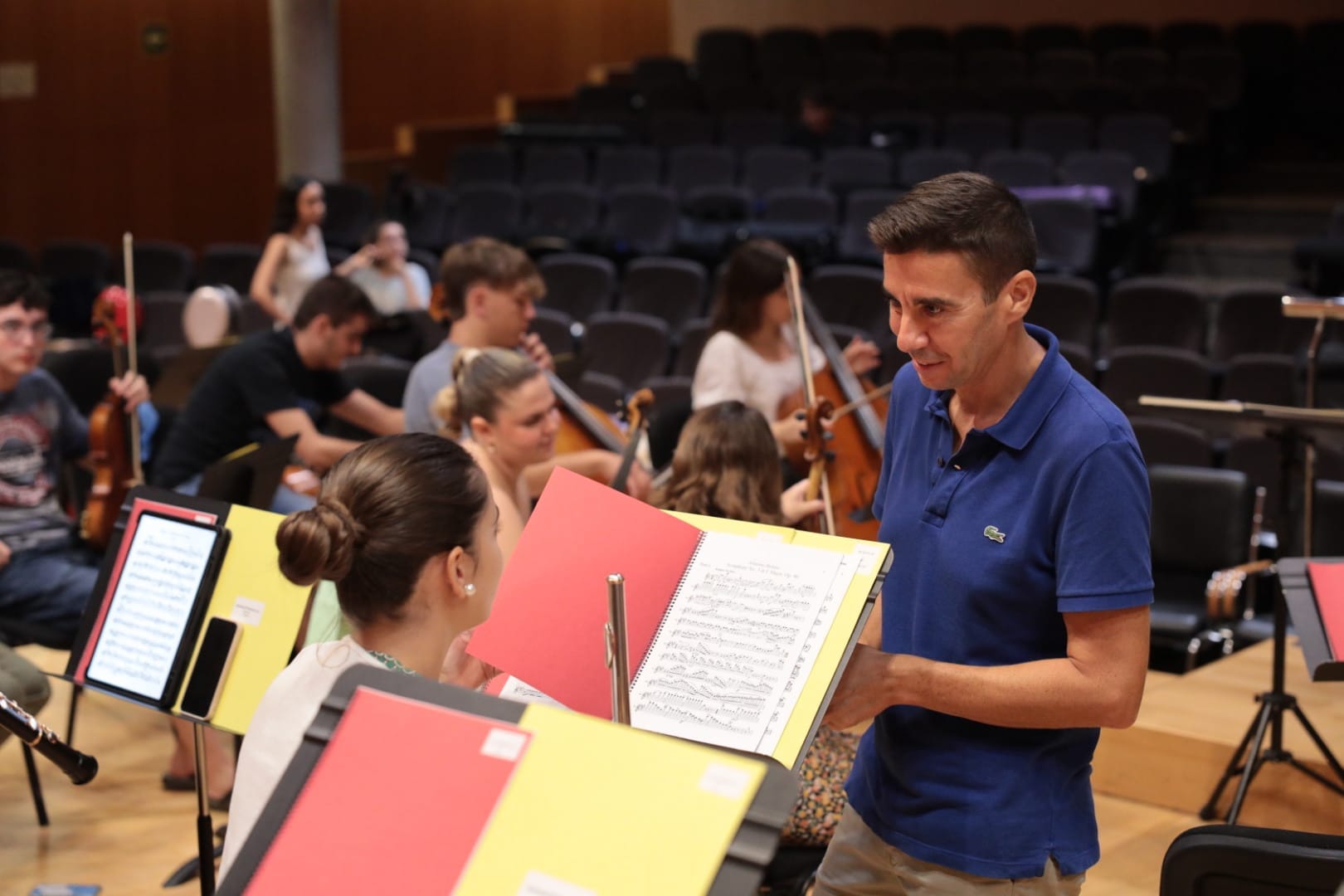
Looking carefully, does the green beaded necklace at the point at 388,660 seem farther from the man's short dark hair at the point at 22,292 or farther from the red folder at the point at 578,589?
the man's short dark hair at the point at 22,292

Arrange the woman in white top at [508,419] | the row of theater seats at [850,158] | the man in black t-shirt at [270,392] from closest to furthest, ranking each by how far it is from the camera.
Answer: the woman in white top at [508,419], the man in black t-shirt at [270,392], the row of theater seats at [850,158]

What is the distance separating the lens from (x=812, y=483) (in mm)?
3229

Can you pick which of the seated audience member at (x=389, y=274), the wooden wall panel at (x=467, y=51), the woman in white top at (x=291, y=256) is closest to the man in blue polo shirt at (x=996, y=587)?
the seated audience member at (x=389, y=274)

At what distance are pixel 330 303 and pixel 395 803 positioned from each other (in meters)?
3.11

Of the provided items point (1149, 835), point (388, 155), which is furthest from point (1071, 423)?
point (388, 155)

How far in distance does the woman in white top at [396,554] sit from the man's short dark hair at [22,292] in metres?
2.43

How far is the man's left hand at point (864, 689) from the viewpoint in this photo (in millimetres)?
1597

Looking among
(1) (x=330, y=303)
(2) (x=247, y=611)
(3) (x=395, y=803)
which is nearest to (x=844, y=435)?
(1) (x=330, y=303)

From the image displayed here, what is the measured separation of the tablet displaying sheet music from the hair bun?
100cm

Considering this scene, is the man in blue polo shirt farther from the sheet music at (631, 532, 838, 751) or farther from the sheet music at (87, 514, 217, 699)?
the sheet music at (87, 514, 217, 699)

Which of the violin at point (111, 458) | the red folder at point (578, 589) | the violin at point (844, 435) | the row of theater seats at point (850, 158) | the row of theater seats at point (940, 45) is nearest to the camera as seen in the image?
the red folder at point (578, 589)

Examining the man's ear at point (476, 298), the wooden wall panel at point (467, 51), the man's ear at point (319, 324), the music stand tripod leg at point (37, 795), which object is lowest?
the music stand tripod leg at point (37, 795)

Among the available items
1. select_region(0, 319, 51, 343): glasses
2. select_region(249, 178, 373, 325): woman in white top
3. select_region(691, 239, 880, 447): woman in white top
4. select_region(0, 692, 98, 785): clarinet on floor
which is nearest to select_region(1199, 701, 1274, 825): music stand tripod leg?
select_region(691, 239, 880, 447): woman in white top

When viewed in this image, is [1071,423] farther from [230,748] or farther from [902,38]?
[902,38]
